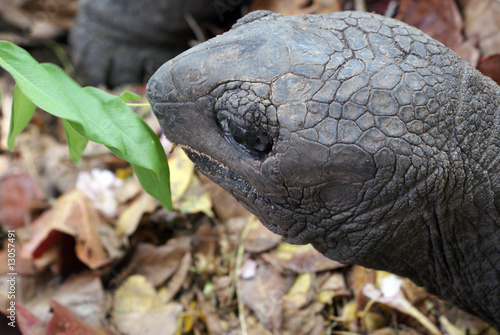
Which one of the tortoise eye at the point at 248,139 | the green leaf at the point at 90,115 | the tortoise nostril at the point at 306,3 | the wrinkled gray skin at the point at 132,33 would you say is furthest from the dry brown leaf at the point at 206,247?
the wrinkled gray skin at the point at 132,33

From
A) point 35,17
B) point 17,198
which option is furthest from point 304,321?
point 35,17

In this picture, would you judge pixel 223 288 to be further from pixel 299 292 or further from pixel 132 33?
pixel 132 33

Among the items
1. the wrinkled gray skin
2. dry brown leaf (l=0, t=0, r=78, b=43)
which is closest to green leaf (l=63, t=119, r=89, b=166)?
the wrinkled gray skin

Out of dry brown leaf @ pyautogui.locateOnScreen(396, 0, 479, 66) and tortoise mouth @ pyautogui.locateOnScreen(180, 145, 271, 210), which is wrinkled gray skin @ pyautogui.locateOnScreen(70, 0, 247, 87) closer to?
dry brown leaf @ pyautogui.locateOnScreen(396, 0, 479, 66)

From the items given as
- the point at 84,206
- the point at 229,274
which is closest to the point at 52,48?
the point at 84,206

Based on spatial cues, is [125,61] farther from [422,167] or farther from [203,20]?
[422,167]

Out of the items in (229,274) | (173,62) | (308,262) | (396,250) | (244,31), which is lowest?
(229,274)

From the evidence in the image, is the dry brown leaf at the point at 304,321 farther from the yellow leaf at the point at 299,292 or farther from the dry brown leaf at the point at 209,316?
the dry brown leaf at the point at 209,316
